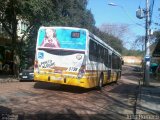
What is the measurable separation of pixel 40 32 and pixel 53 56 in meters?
1.54

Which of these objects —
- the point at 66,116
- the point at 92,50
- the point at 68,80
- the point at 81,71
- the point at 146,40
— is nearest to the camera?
the point at 66,116

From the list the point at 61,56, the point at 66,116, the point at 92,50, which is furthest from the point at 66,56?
the point at 66,116

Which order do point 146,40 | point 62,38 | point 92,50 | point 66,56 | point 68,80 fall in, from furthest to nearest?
1. point 146,40
2. point 92,50
3. point 62,38
4. point 66,56
5. point 68,80

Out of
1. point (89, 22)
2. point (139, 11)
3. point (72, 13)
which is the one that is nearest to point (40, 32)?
point (139, 11)

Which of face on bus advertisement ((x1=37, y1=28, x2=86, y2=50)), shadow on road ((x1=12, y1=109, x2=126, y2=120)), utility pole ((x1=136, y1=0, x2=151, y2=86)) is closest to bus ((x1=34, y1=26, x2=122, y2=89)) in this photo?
face on bus advertisement ((x1=37, y1=28, x2=86, y2=50))

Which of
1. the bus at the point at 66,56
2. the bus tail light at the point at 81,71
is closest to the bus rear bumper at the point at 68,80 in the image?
the bus at the point at 66,56

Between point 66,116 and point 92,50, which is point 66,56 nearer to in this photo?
point 92,50

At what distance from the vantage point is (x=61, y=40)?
1998 centimetres

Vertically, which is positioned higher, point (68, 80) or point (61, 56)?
point (61, 56)

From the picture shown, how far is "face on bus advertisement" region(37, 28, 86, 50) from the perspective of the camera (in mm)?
19562

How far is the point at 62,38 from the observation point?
2002cm

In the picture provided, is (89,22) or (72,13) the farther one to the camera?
(89,22)

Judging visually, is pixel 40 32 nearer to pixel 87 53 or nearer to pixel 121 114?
pixel 87 53

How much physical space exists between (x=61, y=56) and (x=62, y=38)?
0.97m
